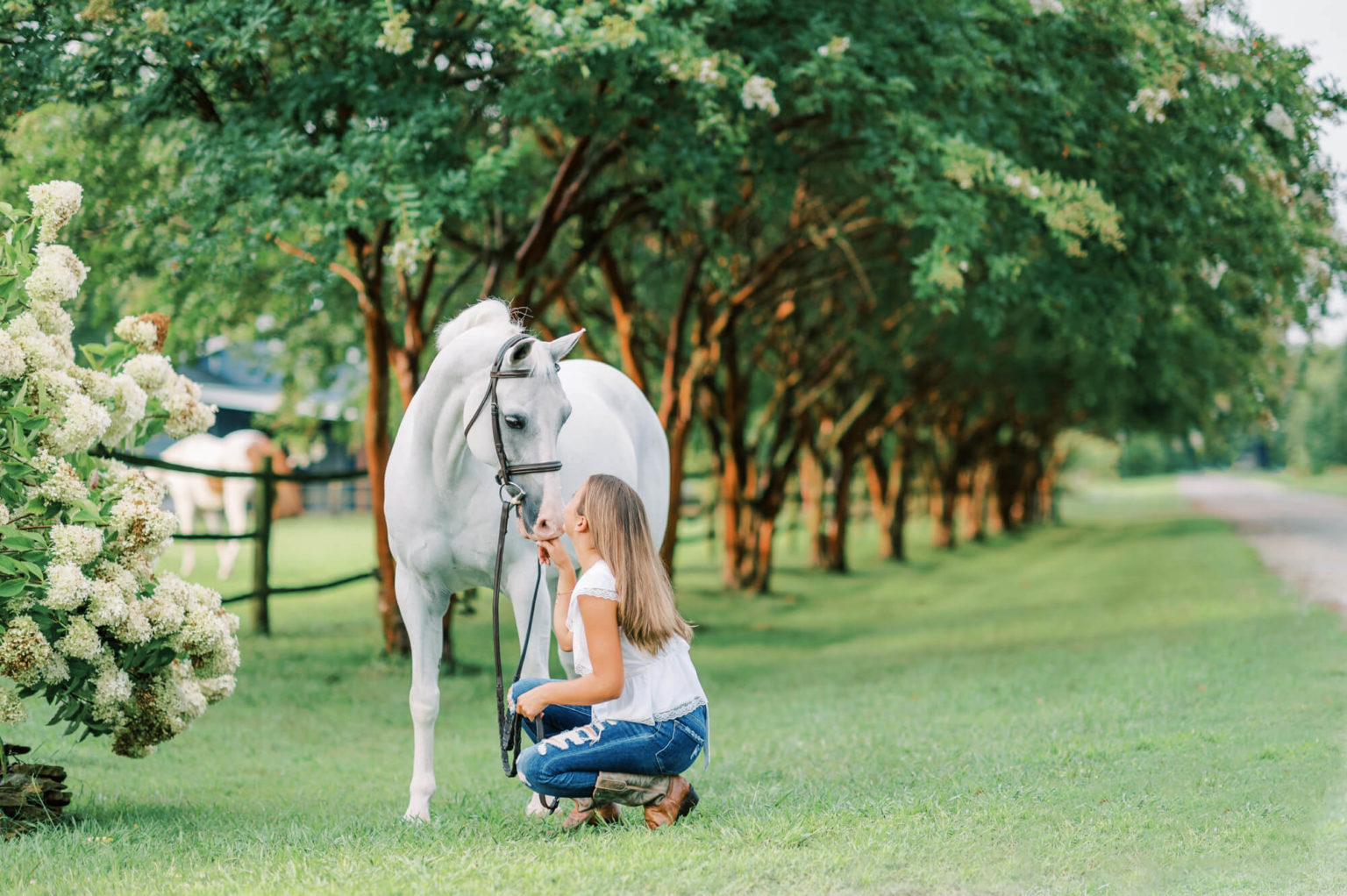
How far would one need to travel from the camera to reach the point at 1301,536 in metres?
26.8

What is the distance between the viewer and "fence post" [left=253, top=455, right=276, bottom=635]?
13.2 meters

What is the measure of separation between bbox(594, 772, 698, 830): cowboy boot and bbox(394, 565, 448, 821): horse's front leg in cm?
107

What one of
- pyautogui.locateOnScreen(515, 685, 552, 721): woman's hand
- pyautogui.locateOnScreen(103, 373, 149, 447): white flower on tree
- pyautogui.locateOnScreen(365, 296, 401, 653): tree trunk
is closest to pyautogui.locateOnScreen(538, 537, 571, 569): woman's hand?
pyautogui.locateOnScreen(515, 685, 552, 721): woman's hand

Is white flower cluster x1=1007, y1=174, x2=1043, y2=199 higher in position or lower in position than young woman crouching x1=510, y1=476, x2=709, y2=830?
higher

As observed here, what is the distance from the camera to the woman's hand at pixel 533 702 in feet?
14.7

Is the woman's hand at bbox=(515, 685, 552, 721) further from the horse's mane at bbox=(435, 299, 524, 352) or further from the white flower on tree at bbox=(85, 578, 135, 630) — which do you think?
the white flower on tree at bbox=(85, 578, 135, 630)

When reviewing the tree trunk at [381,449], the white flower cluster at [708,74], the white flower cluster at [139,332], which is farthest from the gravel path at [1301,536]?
the white flower cluster at [139,332]

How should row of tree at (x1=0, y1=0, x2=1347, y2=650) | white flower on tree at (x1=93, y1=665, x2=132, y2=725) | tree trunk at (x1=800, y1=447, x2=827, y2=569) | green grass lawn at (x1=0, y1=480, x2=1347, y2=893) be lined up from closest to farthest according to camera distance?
green grass lawn at (x1=0, y1=480, x2=1347, y2=893), white flower on tree at (x1=93, y1=665, x2=132, y2=725), row of tree at (x1=0, y1=0, x2=1347, y2=650), tree trunk at (x1=800, y1=447, x2=827, y2=569)

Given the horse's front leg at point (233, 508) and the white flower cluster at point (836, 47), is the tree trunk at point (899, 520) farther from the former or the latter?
the white flower cluster at point (836, 47)

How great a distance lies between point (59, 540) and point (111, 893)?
1.60 m

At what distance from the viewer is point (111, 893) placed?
13.0 feet

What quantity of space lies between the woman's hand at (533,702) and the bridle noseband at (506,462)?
765 mm

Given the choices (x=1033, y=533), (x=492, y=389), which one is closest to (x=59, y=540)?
(x=492, y=389)

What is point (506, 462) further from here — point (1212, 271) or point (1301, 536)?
point (1301, 536)
